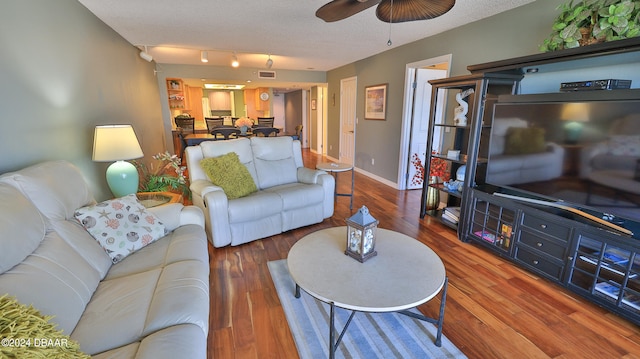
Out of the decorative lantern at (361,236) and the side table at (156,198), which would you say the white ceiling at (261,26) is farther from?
the decorative lantern at (361,236)

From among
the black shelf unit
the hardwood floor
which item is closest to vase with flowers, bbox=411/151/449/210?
the black shelf unit

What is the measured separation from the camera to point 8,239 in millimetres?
1122

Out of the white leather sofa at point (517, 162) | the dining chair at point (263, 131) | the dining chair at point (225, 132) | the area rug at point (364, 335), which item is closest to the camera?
the area rug at point (364, 335)

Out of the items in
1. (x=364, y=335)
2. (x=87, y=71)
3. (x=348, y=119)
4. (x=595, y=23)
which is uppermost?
(x=595, y=23)

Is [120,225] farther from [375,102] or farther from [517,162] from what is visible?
Result: [375,102]

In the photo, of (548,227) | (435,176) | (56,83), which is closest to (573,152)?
(548,227)

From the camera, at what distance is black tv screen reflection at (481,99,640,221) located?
70.5 inches

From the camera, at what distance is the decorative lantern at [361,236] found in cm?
167

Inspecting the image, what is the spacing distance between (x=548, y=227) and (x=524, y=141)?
716 mm

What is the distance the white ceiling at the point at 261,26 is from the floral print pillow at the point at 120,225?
6.34 ft

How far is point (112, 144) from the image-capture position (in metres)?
2.23

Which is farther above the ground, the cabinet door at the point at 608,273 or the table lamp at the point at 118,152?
the table lamp at the point at 118,152

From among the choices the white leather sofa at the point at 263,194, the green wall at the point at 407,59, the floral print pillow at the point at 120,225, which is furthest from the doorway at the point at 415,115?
the floral print pillow at the point at 120,225

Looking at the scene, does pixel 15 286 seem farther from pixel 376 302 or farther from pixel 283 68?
pixel 283 68
